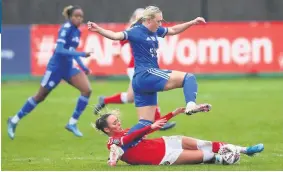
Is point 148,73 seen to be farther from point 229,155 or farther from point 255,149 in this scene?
point 255,149

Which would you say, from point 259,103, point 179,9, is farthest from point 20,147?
point 179,9

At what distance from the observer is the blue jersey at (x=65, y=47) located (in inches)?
555

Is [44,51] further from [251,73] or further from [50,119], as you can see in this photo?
[50,119]

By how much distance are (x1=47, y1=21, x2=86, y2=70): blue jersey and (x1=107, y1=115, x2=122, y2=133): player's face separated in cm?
396

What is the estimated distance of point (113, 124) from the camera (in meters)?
10.1

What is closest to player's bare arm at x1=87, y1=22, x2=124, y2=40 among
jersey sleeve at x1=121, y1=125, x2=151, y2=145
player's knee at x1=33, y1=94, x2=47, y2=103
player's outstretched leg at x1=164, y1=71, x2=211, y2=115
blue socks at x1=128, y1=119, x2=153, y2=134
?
player's outstretched leg at x1=164, y1=71, x2=211, y2=115

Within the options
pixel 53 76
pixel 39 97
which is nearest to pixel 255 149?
pixel 53 76

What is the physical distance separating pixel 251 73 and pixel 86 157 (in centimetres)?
1424

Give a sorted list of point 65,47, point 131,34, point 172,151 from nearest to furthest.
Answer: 1. point 172,151
2. point 131,34
3. point 65,47

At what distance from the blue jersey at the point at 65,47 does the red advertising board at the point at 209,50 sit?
33.2 feet

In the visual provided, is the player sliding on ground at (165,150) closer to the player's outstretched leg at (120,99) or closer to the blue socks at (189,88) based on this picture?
the blue socks at (189,88)

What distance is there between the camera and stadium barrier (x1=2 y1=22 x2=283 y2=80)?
24656 millimetres

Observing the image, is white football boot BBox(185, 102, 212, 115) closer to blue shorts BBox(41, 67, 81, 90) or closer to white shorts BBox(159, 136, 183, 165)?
white shorts BBox(159, 136, 183, 165)

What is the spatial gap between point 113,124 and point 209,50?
49.0 feet
